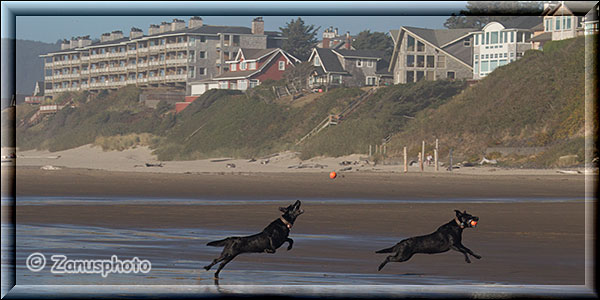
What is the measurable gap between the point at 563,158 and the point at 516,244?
27.8 metres

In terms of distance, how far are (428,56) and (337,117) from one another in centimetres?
2713

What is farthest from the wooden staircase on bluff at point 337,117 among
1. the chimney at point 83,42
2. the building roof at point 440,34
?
the chimney at point 83,42

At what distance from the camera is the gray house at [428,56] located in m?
93.0

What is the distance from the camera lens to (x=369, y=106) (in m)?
73.1

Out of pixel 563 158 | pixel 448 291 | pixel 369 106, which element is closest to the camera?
pixel 448 291

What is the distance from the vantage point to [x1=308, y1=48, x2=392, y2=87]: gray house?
311 ft

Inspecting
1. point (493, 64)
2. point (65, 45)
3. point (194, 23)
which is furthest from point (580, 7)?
point (65, 45)

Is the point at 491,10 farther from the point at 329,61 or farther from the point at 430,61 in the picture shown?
the point at 329,61

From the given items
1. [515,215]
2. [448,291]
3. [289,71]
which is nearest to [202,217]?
[515,215]

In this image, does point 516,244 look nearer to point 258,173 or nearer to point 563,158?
point 563,158

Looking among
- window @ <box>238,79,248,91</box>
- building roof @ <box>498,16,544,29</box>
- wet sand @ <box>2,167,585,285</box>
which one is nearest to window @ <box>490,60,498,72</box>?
building roof @ <box>498,16,544,29</box>

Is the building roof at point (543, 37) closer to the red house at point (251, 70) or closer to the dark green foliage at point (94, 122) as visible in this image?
the red house at point (251, 70)

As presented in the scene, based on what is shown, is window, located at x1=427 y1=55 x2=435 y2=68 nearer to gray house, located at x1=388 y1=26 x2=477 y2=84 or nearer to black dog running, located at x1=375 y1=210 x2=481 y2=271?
gray house, located at x1=388 y1=26 x2=477 y2=84

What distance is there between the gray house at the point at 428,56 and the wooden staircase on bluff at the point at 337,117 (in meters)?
17.2
